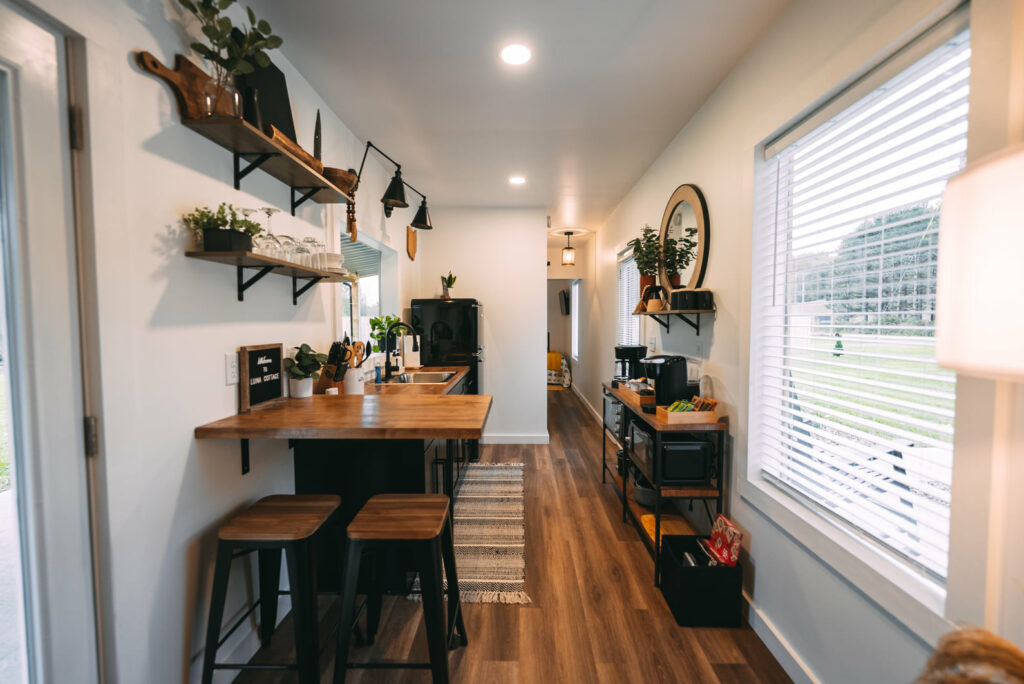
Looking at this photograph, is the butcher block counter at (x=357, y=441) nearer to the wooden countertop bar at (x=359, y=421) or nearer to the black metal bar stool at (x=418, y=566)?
the wooden countertop bar at (x=359, y=421)

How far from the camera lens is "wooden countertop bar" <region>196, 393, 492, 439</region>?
1444 millimetres

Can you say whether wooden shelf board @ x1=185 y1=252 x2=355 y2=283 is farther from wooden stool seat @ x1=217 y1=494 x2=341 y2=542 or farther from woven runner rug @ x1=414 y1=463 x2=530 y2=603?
woven runner rug @ x1=414 y1=463 x2=530 y2=603

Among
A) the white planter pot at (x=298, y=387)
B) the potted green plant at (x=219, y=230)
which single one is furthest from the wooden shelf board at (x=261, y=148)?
the white planter pot at (x=298, y=387)

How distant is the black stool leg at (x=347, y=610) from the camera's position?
1.36 metres

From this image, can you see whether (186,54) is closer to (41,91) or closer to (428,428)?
(41,91)

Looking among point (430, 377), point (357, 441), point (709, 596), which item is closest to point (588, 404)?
point (430, 377)

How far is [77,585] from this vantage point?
1.12 meters

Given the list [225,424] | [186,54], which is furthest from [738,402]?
[186,54]

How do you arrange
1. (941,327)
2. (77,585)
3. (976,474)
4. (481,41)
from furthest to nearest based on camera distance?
(481,41)
(77,585)
(976,474)
(941,327)

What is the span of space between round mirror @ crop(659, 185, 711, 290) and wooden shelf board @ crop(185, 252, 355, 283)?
199cm

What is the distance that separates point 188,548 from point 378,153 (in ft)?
9.15

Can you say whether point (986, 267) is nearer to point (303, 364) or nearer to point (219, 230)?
point (219, 230)

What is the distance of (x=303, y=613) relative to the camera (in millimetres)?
1397

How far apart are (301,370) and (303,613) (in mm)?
1018
